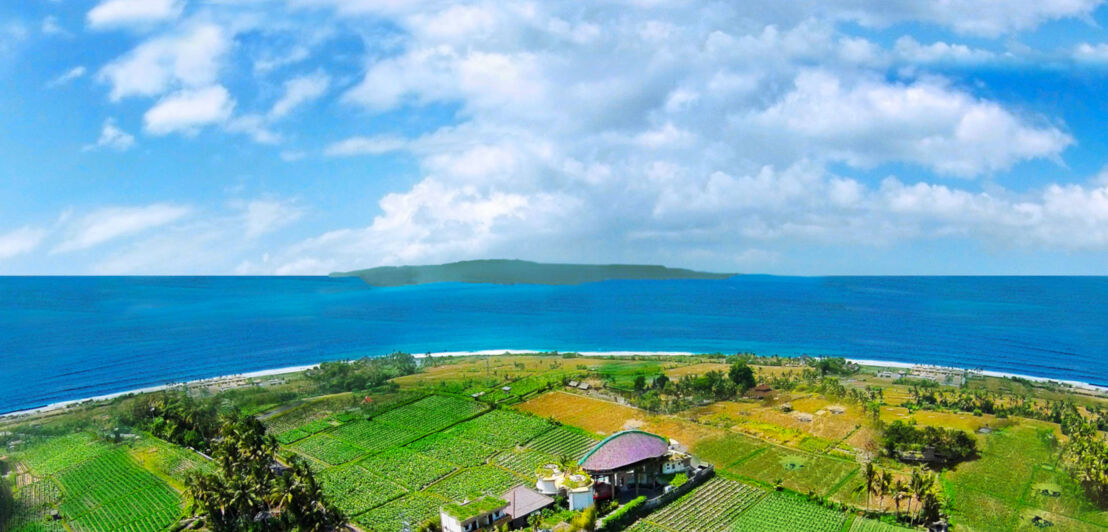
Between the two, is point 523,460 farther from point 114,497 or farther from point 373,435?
point 114,497

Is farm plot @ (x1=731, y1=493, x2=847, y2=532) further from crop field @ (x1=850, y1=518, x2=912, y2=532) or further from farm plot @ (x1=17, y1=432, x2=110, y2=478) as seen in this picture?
farm plot @ (x1=17, y1=432, x2=110, y2=478)

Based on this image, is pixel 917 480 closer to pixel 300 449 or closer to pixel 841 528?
pixel 841 528

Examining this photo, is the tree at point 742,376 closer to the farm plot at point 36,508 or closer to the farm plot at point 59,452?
the farm plot at point 36,508

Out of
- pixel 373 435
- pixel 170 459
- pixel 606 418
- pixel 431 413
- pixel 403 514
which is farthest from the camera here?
pixel 431 413

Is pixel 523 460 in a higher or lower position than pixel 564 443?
lower

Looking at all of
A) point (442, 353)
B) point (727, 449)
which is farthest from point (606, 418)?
point (442, 353)

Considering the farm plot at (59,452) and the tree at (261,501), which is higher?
the tree at (261,501)

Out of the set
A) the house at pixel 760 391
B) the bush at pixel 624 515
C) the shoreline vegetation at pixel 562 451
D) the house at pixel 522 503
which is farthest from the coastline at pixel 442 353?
the bush at pixel 624 515
